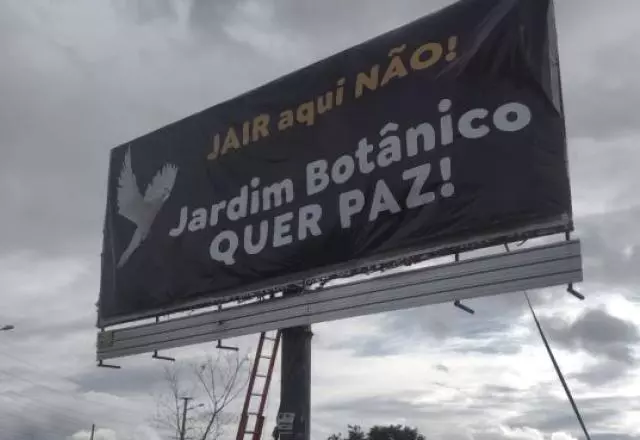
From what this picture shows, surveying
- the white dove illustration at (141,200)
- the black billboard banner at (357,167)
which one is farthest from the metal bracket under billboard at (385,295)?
the white dove illustration at (141,200)

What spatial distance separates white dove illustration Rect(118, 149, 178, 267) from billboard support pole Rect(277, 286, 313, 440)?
2.95 m

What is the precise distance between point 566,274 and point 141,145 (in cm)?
748

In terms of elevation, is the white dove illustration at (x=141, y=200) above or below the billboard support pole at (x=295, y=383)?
above

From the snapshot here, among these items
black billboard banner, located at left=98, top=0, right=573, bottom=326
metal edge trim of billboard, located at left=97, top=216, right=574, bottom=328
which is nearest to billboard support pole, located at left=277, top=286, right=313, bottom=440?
metal edge trim of billboard, located at left=97, top=216, right=574, bottom=328

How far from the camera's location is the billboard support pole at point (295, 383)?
9.74 meters

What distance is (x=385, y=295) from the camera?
8.99m

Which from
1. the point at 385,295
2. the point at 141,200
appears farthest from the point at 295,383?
the point at 141,200

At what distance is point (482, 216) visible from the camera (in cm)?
856

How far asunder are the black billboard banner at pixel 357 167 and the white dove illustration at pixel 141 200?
31mm

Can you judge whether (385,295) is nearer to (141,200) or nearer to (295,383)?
(295,383)

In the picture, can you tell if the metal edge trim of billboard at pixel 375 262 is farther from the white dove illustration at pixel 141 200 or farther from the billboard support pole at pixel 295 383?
the white dove illustration at pixel 141 200

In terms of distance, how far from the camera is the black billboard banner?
28.1 ft

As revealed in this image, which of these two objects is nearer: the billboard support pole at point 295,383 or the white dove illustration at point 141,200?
the billboard support pole at point 295,383

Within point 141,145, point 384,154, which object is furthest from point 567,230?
point 141,145
